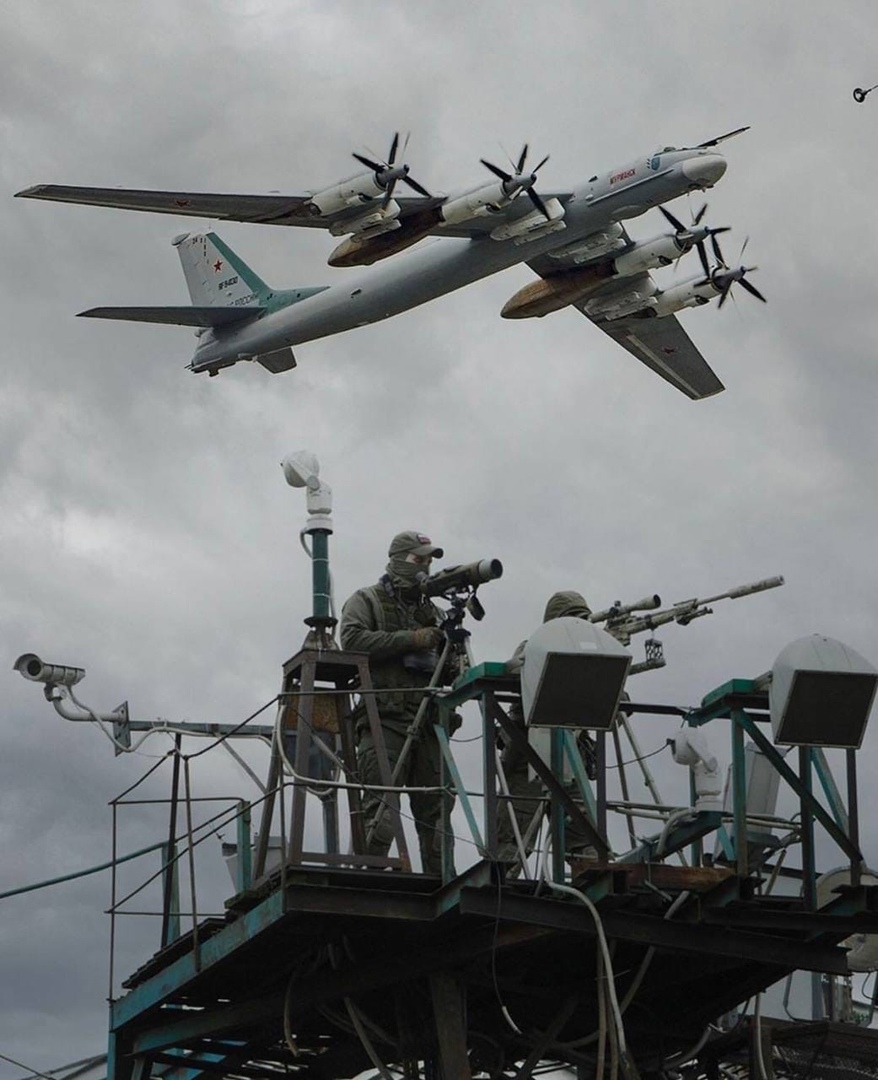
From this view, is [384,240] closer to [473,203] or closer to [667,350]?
[473,203]

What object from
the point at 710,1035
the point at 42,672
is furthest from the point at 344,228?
the point at 710,1035

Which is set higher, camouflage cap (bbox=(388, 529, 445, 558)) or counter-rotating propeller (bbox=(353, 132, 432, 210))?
counter-rotating propeller (bbox=(353, 132, 432, 210))

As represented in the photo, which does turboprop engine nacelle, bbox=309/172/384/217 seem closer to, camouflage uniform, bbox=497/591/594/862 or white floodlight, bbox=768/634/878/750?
camouflage uniform, bbox=497/591/594/862

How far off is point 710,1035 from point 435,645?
4678 millimetres

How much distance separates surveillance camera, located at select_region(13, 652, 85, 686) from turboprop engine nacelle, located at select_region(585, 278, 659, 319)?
28.7 metres

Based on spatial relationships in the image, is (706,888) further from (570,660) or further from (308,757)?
(308,757)

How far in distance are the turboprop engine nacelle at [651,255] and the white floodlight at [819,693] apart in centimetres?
3021

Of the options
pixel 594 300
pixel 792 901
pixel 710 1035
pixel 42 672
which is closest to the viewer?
→ pixel 792 901

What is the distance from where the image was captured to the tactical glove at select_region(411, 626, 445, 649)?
13344 mm

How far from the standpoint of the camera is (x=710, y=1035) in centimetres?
1525

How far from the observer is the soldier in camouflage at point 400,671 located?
1331cm

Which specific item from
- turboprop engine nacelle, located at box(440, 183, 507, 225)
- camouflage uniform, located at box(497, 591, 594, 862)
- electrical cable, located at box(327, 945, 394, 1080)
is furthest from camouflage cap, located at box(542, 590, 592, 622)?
turboprop engine nacelle, located at box(440, 183, 507, 225)

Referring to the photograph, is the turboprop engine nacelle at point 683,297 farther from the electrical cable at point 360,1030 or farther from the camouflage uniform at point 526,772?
the electrical cable at point 360,1030

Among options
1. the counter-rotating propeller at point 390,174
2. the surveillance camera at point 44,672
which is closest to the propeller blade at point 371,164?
the counter-rotating propeller at point 390,174
